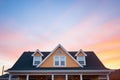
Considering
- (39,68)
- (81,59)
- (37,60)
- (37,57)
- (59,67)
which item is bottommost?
(39,68)

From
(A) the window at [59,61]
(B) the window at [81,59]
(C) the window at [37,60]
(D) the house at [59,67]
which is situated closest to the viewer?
(D) the house at [59,67]

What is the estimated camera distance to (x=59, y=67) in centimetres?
2916

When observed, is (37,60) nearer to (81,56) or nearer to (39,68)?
(39,68)

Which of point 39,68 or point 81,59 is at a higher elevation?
point 81,59

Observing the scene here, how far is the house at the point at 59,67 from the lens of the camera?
27.0 meters

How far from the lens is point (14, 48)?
109ft

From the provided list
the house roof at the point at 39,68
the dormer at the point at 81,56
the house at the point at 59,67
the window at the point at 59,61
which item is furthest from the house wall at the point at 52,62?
the dormer at the point at 81,56

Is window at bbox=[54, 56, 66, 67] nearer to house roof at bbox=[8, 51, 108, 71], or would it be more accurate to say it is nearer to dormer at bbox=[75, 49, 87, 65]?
house roof at bbox=[8, 51, 108, 71]

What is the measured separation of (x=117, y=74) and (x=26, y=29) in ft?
91.5

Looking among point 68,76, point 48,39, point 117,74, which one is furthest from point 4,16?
point 117,74

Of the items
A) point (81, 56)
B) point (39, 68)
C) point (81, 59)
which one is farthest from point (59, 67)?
point (81, 56)

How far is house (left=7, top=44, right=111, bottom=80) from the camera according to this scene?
27.0m

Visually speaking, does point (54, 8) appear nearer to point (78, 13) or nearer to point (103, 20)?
point (78, 13)

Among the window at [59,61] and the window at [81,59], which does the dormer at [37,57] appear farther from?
the window at [81,59]
